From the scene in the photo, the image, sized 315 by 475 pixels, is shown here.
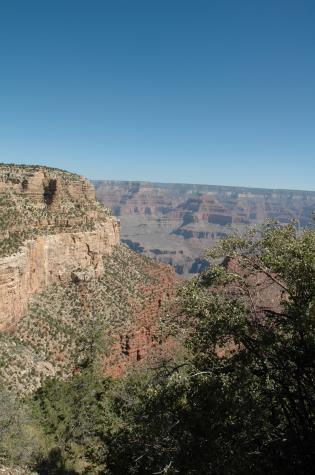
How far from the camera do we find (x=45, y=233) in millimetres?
50594

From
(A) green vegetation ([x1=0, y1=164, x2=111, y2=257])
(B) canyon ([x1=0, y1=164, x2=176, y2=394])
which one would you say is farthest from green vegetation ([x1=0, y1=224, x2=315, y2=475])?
(A) green vegetation ([x1=0, y1=164, x2=111, y2=257])

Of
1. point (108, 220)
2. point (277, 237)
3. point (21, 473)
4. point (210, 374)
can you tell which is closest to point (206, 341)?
point (210, 374)

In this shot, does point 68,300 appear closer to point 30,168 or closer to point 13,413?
point 30,168

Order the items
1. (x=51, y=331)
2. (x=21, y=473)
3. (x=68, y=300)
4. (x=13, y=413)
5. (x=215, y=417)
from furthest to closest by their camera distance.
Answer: (x=68, y=300)
(x=51, y=331)
(x=13, y=413)
(x=21, y=473)
(x=215, y=417)

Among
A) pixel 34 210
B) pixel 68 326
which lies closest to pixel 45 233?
pixel 34 210

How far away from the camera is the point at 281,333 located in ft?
46.7

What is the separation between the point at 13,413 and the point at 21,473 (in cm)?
412

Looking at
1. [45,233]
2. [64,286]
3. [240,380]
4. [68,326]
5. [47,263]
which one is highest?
[45,233]

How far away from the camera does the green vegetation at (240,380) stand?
12.7m

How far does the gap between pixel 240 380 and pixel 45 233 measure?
134 ft

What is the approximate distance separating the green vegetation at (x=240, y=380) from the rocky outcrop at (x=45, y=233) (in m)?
28.4

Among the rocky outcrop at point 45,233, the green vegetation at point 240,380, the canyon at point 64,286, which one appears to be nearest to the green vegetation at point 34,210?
the rocky outcrop at point 45,233

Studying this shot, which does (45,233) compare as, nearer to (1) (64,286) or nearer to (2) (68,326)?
(1) (64,286)

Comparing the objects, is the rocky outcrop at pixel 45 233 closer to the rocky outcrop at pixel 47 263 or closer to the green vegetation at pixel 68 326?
the rocky outcrop at pixel 47 263
